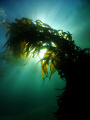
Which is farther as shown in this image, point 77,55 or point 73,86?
point 77,55

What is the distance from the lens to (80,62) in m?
1.64

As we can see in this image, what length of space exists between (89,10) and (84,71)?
38.6 meters

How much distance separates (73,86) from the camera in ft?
4.77

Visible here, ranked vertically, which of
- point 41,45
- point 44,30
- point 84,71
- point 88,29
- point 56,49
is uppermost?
point 88,29

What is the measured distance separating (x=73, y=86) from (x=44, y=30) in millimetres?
1632

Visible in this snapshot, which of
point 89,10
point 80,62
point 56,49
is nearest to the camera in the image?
point 80,62

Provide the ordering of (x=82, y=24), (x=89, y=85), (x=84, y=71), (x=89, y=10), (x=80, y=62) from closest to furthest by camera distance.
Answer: (x=89, y=85) → (x=84, y=71) → (x=80, y=62) → (x=89, y=10) → (x=82, y=24)

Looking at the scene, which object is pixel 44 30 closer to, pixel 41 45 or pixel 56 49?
pixel 41 45

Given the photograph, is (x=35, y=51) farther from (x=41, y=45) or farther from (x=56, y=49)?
(x=56, y=49)

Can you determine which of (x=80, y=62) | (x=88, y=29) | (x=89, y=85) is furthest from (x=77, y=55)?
(x=88, y=29)

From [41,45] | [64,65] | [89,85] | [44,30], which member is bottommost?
[89,85]

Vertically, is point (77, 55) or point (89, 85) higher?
point (77, 55)

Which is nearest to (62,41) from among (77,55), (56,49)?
(56,49)

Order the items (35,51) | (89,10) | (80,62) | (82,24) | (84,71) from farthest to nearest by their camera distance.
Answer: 1. (82,24)
2. (89,10)
3. (35,51)
4. (80,62)
5. (84,71)
